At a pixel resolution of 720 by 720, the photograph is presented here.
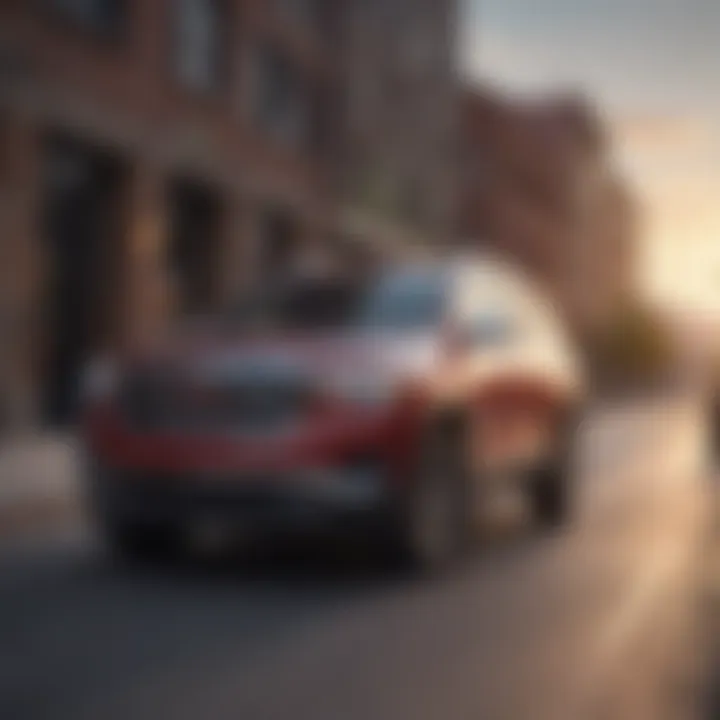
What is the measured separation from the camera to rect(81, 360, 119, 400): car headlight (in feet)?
27.6

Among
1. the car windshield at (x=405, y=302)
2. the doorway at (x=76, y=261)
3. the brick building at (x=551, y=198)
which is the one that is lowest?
the car windshield at (x=405, y=302)

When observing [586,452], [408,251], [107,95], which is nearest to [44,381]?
[107,95]

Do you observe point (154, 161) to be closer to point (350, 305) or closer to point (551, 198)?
point (350, 305)

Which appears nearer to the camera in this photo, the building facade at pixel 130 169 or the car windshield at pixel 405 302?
the car windshield at pixel 405 302

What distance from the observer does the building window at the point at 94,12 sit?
20297mm

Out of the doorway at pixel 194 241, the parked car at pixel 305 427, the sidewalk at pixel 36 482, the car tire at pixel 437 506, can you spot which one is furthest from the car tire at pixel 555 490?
the doorway at pixel 194 241

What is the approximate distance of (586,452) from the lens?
68.3 feet

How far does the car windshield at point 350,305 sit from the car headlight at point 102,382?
0.91 metres

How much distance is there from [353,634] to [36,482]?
20.8ft

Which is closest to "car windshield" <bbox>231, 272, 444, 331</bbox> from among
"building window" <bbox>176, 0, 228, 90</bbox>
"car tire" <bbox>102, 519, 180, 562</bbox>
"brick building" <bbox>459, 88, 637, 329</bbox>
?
"car tire" <bbox>102, 519, 180, 562</bbox>

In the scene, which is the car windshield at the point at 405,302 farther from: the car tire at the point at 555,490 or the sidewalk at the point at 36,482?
the sidewalk at the point at 36,482

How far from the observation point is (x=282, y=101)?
3250cm

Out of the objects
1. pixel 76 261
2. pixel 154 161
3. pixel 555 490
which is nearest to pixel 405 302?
pixel 555 490

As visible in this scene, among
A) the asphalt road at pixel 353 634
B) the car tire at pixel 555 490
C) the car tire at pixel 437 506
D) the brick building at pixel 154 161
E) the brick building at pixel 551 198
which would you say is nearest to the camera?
the asphalt road at pixel 353 634
